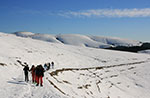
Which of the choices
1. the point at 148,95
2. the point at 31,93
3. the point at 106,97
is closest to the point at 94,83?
the point at 106,97

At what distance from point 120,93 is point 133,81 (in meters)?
9.72

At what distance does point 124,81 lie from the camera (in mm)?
38062

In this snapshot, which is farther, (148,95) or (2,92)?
(148,95)

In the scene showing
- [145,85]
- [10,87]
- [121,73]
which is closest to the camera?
[10,87]

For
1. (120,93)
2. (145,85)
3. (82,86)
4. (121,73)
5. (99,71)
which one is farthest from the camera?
(121,73)

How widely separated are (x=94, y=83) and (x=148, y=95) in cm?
1042

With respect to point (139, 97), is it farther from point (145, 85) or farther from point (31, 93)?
point (31, 93)

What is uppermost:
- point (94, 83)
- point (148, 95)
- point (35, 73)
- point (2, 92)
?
point (35, 73)

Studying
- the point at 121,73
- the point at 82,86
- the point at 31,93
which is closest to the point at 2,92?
the point at 31,93

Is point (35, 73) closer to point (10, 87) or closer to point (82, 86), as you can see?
point (10, 87)

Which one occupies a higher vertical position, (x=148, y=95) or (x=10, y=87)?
(x=10, y=87)

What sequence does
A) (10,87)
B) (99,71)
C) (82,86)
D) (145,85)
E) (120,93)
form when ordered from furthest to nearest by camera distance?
(99,71), (145,85), (120,93), (82,86), (10,87)

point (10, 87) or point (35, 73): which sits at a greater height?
point (35, 73)

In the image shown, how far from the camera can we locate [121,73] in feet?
144
